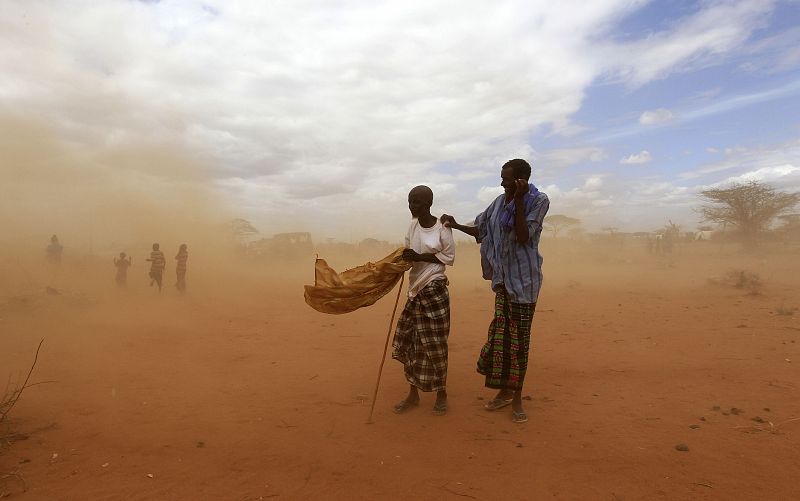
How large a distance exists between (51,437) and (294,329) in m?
5.41

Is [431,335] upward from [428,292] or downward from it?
downward

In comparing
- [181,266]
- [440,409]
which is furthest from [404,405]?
[181,266]

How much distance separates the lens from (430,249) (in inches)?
155

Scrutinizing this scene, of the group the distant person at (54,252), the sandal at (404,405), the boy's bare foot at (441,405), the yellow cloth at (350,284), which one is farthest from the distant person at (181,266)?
the boy's bare foot at (441,405)

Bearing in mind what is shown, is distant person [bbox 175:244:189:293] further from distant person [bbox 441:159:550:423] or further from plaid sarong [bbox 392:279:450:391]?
distant person [bbox 441:159:550:423]

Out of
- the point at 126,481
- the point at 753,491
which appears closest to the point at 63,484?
the point at 126,481

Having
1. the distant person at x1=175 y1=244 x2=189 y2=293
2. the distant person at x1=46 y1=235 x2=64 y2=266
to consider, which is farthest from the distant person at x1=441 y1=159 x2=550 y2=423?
the distant person at x1=46 y1=235 x2=64 y2=266

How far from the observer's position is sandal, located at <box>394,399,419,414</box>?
162 inches

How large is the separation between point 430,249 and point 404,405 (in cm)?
147

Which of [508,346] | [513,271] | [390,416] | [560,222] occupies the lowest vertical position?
[390,416]

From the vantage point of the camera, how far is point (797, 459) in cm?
304

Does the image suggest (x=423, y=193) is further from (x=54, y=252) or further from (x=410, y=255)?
(x=54, y=252)

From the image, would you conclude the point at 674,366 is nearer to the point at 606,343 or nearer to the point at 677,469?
the point at 606,343

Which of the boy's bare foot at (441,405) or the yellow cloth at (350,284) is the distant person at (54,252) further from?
the boy's bare foot at (441,405)
